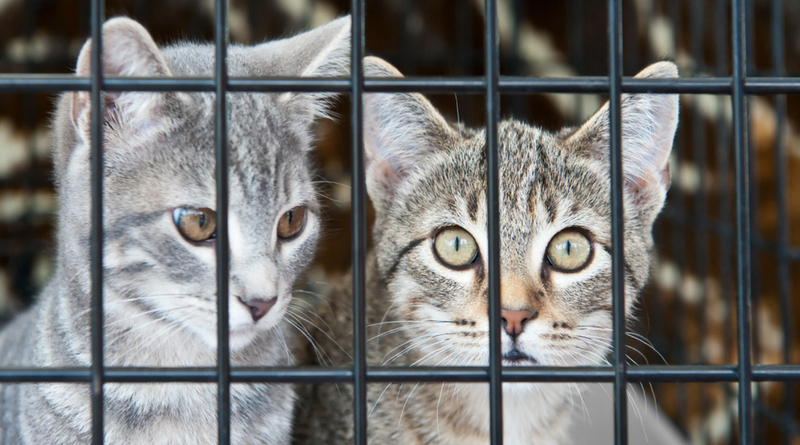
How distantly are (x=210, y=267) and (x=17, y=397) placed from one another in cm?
42

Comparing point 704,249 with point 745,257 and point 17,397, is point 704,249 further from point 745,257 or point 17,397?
point 17,397

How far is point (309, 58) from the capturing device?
0.94 metres

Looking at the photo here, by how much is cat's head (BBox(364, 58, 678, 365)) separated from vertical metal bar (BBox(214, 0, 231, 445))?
1.18ft

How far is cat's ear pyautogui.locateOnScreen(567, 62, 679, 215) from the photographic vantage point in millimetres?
1049

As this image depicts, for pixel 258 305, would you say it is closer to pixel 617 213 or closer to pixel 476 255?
pixel 476 255

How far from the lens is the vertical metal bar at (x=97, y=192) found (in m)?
0.57

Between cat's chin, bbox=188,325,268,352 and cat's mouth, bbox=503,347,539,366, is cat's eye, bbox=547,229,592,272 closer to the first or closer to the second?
cat's mouth, bbox=503,347,539,366

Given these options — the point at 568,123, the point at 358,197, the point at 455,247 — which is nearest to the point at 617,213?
the point at 358,197

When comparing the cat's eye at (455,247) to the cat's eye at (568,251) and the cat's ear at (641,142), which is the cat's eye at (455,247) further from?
the cat's ear at (641,142)

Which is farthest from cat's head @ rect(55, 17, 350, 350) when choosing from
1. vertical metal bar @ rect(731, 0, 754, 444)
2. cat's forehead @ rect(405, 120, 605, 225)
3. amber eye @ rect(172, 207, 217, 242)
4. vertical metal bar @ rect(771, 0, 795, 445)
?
vertical metal bar @ rect(771, 0, 795, 445)

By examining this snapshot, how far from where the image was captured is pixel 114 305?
2.86 ft

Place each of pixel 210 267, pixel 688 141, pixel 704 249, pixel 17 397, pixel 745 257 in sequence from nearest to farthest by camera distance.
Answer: pixel 745 257 → pixel 210 267 → pixel 17 397 → pixel 704 249 → pixel 688 141

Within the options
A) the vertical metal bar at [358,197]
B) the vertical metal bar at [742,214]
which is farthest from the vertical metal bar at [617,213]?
the vertical metal bar at [358,197]

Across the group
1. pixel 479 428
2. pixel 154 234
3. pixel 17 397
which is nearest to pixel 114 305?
pixel 154 234
